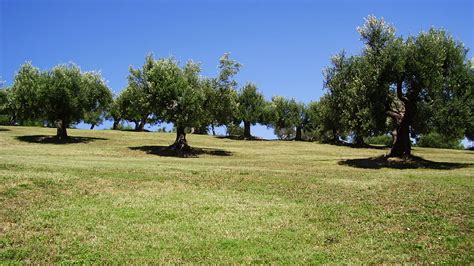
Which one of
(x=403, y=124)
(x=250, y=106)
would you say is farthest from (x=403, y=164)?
(x=250, y=106)

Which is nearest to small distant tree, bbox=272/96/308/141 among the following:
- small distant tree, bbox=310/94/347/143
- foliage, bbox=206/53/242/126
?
small distant tree, bbox=310/94/347/143

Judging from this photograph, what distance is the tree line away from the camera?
131 feet

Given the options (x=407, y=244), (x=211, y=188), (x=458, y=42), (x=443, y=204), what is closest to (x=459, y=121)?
(x=458, y=42)

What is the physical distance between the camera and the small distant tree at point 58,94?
58.1m

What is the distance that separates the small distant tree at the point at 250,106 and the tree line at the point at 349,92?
1392 inches

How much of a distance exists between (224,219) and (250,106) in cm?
7935

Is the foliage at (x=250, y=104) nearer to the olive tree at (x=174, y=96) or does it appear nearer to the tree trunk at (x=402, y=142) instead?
the olive tree at (x=174, y=96)

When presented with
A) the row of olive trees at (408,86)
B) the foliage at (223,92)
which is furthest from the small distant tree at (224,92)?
the row of olive trees at (408,86)

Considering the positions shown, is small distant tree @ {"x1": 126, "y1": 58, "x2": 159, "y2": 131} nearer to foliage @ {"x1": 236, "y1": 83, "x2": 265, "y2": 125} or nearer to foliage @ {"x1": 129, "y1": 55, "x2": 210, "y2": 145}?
foliage @ {"x1": 129, "y1": 55, "x2": 210, "y2": 145}

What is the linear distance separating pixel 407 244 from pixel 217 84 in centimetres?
4438

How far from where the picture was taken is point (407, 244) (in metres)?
13.8

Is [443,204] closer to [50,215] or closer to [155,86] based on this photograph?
[50,215]

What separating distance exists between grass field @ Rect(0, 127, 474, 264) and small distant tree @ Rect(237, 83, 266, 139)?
221 feet

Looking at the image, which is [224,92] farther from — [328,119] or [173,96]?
[328,119]
